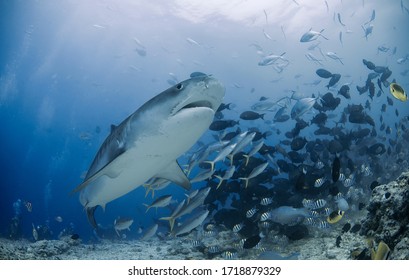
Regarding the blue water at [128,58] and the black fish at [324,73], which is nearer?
the black fish at [324,73]

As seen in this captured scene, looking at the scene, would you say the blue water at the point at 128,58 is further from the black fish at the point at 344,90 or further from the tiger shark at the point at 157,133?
the black fish at the point at 344,90

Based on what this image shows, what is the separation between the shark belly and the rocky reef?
2.77 m

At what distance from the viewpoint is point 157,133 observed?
344 cm

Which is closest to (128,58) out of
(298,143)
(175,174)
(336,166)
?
(298,143)

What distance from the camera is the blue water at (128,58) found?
27.7 meters

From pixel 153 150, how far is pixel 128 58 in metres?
60.0

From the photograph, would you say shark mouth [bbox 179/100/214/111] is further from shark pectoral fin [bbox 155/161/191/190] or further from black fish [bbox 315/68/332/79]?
black fish [bbox 315/68/332/79]

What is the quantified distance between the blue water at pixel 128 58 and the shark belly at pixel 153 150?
782 mm

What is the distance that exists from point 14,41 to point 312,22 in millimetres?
37692

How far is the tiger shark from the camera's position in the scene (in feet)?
10.2

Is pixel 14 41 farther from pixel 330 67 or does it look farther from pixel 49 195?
pixel 49 195

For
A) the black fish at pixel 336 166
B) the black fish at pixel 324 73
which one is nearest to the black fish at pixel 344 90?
the black fish at pixel 324 73

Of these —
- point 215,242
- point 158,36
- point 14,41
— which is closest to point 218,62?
point 158,36

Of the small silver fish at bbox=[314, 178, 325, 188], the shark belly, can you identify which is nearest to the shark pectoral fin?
the shark belly
